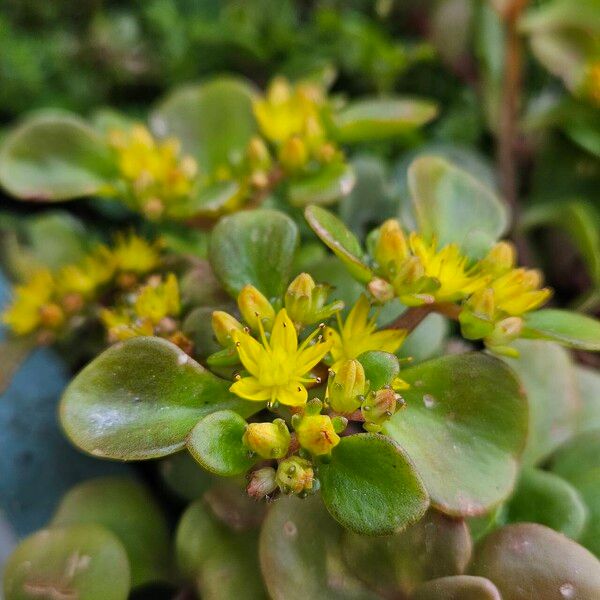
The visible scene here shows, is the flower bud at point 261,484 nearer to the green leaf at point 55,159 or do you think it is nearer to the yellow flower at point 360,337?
the yellow flower at point 360,337

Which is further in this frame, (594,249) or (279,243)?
(594,249)

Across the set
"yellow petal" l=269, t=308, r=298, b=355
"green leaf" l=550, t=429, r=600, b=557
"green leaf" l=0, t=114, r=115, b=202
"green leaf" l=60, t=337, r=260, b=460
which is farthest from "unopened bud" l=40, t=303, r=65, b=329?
"green leaf" l=550, t=429, r=600, b=557

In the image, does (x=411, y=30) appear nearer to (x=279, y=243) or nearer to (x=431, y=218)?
(x=431, y=218)

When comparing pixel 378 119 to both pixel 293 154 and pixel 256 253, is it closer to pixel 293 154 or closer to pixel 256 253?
pixel 293 154

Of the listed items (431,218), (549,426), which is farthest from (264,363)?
(549,426)

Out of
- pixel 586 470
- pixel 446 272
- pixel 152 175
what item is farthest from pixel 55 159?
pixel 586 470

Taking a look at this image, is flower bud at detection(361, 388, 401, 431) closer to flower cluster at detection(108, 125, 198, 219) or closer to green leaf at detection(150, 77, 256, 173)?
flower cluster at detection(108, 125, 198, 219)
